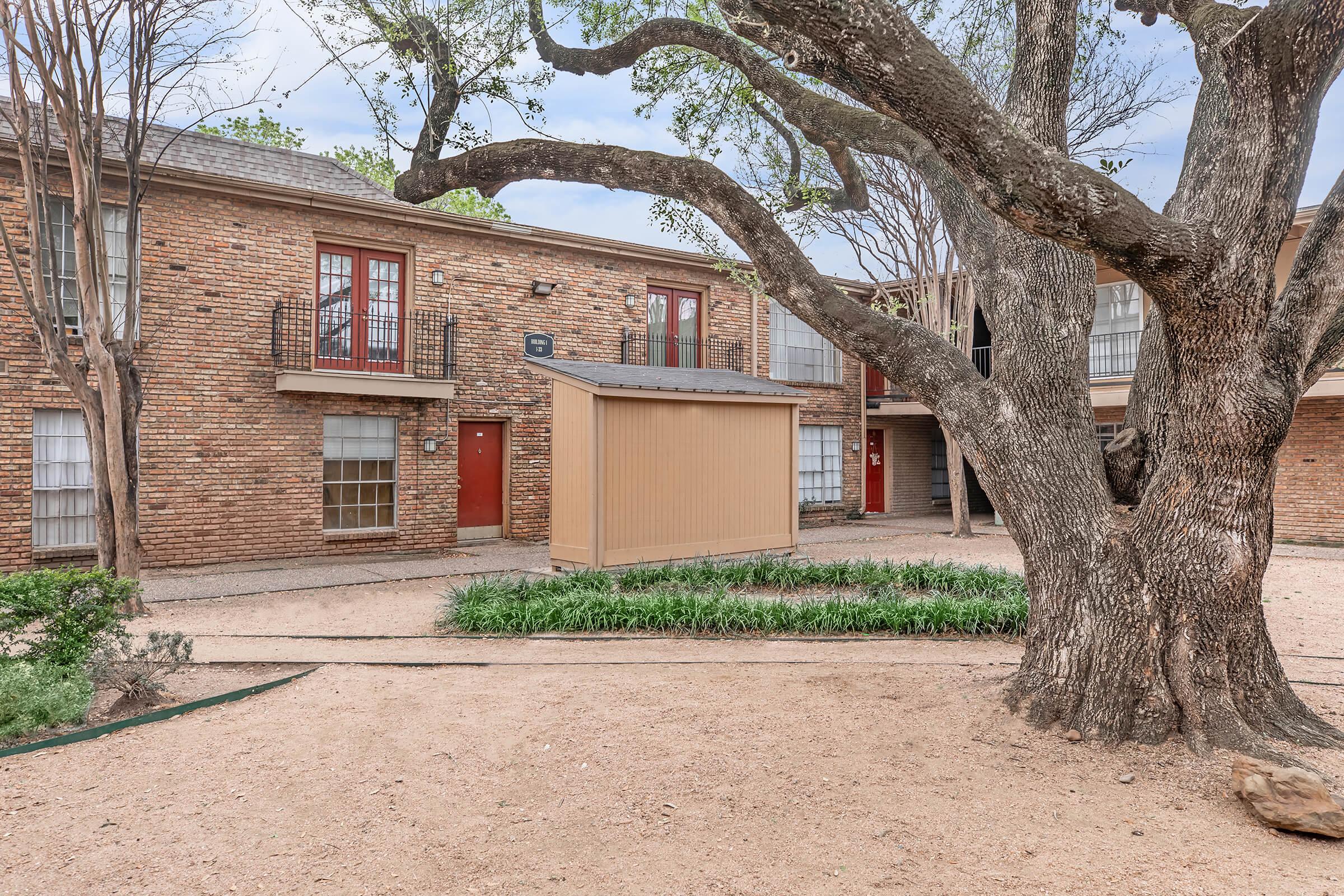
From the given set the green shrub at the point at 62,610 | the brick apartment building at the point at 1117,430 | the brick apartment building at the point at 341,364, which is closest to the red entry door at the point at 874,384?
the brick apartment building at the point at 1117,430

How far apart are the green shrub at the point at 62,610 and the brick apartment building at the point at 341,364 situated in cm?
572

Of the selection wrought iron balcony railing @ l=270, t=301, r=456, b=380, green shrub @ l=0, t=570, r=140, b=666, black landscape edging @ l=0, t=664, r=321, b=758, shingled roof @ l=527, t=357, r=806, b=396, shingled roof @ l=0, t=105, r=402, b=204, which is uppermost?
shingled roof @ l=0, t=105, r=402, b=204

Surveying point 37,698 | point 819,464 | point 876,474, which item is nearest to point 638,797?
point 37,698

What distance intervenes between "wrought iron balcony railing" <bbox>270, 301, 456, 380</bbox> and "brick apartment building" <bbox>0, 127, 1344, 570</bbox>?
3 centimetres

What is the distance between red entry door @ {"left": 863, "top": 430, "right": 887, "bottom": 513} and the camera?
20906 mm

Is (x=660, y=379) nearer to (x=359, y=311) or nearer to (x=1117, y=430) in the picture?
(x=359, y=311)

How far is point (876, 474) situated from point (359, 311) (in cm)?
1279

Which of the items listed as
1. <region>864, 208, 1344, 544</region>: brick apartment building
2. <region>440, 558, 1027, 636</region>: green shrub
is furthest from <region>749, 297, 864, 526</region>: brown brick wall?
<region>440, 558, 1027, 636</region>: green shrub

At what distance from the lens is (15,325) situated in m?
10.5

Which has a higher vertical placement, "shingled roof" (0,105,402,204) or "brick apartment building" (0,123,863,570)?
"shingled roof" (0,105,402,204)

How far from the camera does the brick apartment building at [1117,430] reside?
14281mm

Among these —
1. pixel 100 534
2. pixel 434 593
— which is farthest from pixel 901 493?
pixel 100 534

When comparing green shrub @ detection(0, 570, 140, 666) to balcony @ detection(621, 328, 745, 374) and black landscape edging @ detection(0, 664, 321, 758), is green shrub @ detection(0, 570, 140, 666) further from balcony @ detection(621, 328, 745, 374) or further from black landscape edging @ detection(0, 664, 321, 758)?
balcony @ detection(621, 328, 745, 374)

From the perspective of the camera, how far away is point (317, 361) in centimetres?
1273
